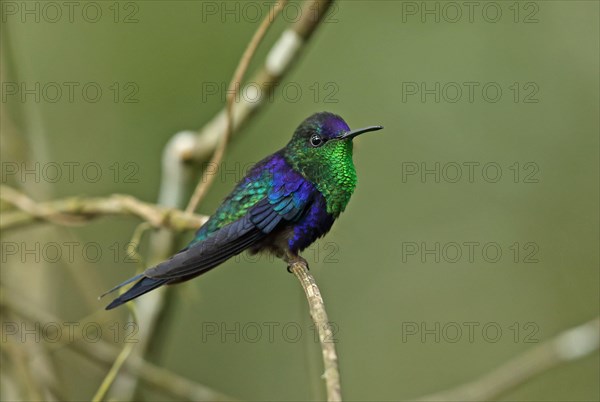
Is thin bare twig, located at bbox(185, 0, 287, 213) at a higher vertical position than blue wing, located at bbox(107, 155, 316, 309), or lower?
higher

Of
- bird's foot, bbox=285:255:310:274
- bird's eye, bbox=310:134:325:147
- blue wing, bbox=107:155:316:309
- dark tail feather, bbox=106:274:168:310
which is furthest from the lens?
bird's eye, bbox=310:134:325:147

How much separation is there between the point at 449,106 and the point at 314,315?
5729 millimetres

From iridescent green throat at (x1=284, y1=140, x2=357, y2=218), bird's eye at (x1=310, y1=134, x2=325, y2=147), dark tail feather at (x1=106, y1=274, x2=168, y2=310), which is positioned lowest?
dark tail feather at (x1=106, y1=274, x2=168, y2=310)

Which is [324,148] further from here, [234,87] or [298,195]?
[234,87]

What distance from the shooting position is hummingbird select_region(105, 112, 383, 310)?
10.5ft

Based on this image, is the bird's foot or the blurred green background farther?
the blurred green background

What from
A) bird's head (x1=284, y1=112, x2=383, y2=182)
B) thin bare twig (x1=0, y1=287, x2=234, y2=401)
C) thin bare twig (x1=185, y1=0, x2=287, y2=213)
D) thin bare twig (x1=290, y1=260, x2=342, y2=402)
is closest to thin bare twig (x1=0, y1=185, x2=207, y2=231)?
thin bare twig (x1=185, y1=0, x2=287, y2=213)

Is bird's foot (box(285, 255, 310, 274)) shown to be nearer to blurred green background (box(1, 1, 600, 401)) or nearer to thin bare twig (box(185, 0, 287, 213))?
thin bare twig (box(185, 0, 287, 213))

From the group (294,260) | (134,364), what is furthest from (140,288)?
(134,364)

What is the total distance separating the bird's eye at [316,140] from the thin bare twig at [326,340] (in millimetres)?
856

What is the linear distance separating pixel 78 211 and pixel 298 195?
43.4 inches

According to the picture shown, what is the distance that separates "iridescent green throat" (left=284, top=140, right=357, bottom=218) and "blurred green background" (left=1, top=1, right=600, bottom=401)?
3.56 metres

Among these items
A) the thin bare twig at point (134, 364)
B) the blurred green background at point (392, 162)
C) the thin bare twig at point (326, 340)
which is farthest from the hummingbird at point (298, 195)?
the blurred green background at point (392, 162)

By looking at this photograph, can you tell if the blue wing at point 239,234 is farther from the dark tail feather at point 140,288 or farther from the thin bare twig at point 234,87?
the thin bare twig at point 234,87
